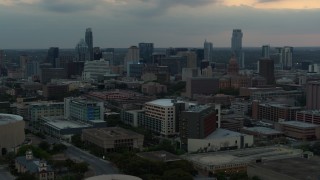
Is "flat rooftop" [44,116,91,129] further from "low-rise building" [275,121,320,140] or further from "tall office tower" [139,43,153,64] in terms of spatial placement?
"tall office tower" [139,43,153,64]

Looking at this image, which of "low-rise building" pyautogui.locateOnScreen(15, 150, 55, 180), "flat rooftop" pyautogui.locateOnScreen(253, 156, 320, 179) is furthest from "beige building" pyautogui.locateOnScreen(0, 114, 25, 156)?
"flat rooftop" pyautogui.locateOnScreen(253, 156, 320, 179)

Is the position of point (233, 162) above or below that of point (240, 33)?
below

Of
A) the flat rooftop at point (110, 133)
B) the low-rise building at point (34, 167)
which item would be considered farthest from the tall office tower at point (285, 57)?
the low-rise building at point (34, 167)

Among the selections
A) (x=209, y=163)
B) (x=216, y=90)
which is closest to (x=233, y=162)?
(x=209, y=163)

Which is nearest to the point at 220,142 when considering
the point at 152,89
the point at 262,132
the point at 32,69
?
the point at 262,132

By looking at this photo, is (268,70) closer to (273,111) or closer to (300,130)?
(273,111)

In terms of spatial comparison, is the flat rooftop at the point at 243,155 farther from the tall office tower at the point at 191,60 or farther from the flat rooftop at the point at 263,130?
the tall office tower at the point at 191,60

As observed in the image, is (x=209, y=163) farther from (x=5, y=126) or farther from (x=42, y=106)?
(x=42, y=106)
